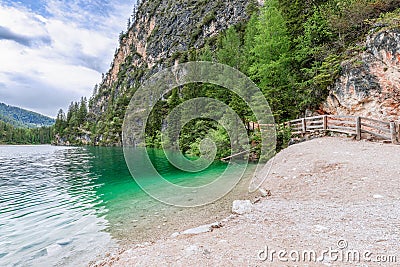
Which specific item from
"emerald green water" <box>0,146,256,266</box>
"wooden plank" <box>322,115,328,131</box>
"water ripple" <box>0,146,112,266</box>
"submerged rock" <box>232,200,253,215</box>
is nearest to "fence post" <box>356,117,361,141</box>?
"wooden plank" <box>322,115,328,131</box>

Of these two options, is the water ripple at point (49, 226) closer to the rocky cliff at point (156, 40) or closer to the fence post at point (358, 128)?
the fence post at point (358, 128)

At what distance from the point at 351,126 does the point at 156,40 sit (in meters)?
86.5

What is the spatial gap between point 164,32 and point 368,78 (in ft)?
272

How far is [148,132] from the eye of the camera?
54.2 m

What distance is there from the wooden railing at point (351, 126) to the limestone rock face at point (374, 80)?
87cm

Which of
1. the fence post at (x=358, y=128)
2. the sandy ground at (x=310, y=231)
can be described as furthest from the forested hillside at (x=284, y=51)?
the sandy ground at (x=310, y=231)

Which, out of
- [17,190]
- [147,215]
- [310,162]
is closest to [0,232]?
[147,215]

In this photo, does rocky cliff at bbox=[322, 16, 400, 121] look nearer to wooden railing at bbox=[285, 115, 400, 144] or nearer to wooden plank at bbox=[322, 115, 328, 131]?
wooden railing at bbox=[285, 115, 400, 144]

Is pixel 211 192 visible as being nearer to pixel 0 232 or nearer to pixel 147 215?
pixel 147 215

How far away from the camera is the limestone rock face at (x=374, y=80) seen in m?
14.0

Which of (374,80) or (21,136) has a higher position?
(374,80)

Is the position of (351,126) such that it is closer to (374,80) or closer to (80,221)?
(374,80)

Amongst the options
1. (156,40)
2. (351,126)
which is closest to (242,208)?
(351,126)

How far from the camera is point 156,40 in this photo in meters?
90.6
